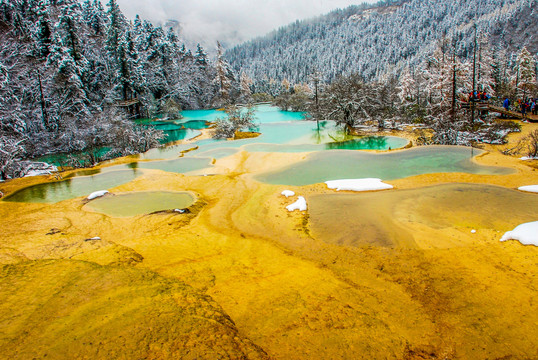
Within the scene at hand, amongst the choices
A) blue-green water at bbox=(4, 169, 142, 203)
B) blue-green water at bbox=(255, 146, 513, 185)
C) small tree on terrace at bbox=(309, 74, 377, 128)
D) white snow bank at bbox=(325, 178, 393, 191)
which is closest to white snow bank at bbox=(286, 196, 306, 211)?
white snow bank at bbox=(325, 178, 393, 191)

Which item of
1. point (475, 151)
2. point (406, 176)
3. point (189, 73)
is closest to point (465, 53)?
point (189, 73)

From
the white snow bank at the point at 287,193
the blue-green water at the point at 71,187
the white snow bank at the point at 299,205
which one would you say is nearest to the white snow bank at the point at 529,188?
the white snow bank at the point at 299,205

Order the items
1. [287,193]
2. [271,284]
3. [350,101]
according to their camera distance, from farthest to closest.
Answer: [350,101] → [287,193] → [271,284]

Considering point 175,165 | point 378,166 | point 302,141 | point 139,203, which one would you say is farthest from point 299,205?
point 302,141

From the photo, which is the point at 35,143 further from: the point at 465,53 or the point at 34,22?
the point at 465,53

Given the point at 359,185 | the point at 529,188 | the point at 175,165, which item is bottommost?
the point at 529,188

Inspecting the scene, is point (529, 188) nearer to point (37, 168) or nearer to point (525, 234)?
point (525, 234)
